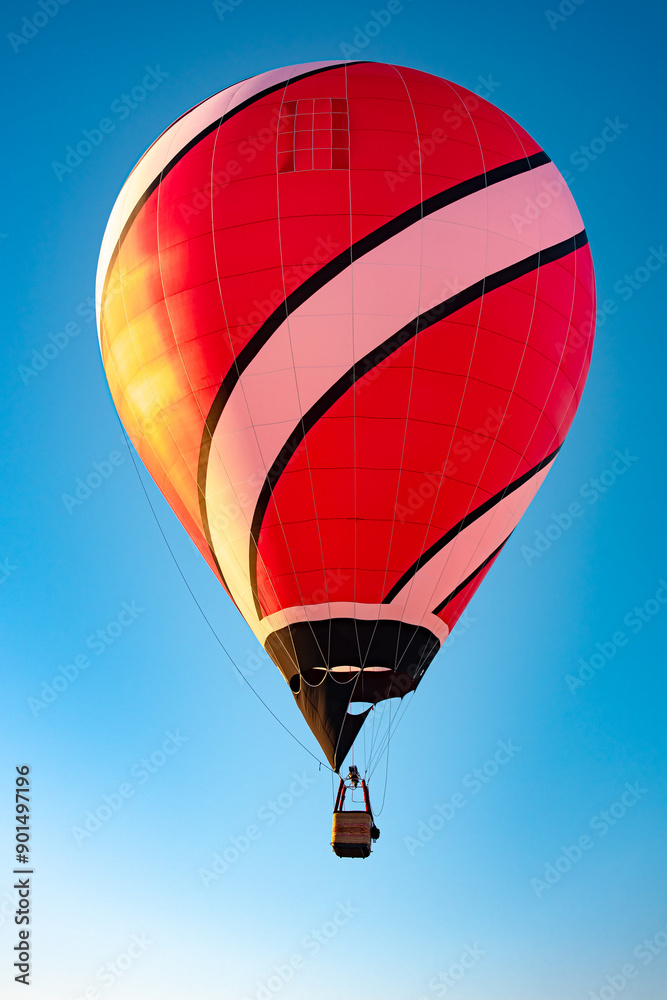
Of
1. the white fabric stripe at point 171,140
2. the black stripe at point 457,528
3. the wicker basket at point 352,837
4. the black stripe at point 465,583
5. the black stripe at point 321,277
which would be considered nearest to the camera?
the wicker basket at point 352,837

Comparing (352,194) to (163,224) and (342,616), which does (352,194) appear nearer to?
(163,224)

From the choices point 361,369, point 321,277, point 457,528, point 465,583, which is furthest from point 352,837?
point 321,277

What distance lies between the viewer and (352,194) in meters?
13.4

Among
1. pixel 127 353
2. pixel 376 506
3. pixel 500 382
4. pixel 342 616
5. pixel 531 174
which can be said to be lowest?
pixel 342 616

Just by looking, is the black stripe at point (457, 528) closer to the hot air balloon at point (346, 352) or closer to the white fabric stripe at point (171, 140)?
the hot air balloon at point (346, 352)

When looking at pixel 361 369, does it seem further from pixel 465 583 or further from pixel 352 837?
pixel 352 837

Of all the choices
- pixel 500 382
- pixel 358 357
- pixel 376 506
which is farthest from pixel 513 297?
pixel 376 506

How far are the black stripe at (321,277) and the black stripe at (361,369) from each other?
88 centimetres

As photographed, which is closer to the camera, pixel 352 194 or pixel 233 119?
pixel 352 194

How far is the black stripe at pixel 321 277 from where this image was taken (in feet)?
43.5

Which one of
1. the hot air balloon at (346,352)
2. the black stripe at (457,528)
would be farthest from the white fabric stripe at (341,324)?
the black stripe at (457,528)

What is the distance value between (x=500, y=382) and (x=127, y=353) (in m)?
4.44

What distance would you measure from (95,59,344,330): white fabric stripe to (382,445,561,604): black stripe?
17.2 ft

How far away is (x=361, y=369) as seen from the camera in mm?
13312
